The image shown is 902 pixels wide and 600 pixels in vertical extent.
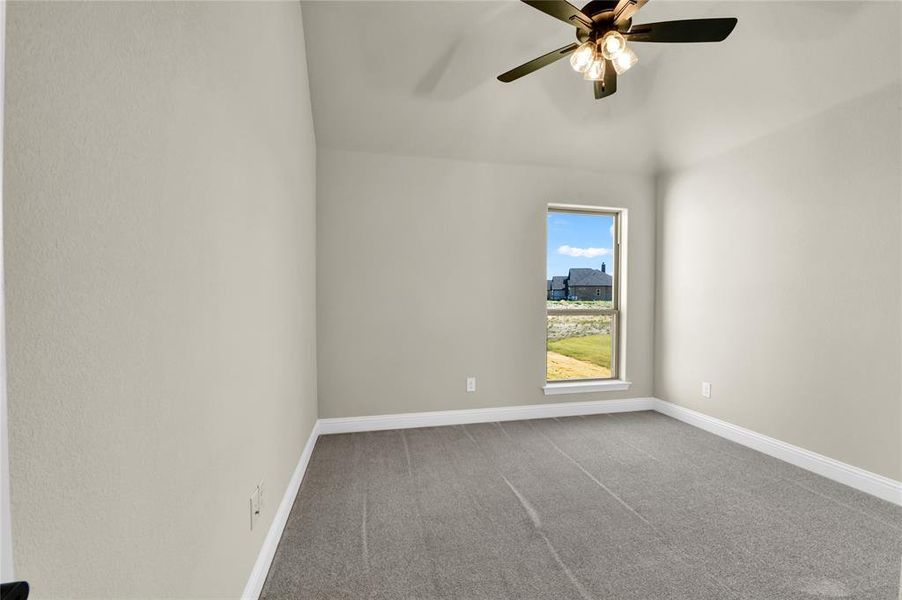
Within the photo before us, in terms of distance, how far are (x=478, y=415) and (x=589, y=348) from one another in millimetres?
1406

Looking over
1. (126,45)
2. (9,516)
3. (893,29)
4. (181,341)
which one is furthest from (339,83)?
(893,29)

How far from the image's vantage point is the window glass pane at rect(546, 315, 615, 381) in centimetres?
362

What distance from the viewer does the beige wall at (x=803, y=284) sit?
215cm

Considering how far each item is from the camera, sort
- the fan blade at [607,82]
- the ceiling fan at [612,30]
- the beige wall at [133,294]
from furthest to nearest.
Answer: the fan blade at [607,82] < the ceiling fan at [612,30] < the beige wall at [133,294]

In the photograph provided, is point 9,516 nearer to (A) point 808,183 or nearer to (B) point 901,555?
(B) point 901,555

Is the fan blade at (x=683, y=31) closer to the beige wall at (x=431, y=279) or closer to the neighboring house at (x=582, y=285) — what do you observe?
the beige wall at (x=431, y=279)

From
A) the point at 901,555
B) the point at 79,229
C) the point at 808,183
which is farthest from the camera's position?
the point at 808,183

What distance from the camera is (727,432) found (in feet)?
9.86

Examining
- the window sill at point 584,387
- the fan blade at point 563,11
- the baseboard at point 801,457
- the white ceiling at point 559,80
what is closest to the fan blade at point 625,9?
the fan blade at point 563,11

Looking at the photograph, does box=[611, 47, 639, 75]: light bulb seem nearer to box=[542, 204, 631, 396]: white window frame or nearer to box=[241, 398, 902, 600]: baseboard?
box=[542, 204, 631, 396]: white window frame

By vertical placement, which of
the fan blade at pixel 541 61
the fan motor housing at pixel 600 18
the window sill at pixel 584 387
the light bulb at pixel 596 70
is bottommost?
the window sill at pixel 584 387

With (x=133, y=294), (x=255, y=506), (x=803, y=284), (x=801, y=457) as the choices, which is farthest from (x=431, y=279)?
(x=801, y=457)

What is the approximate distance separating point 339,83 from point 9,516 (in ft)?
9.27

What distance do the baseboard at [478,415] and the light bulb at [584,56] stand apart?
2.73 metres
